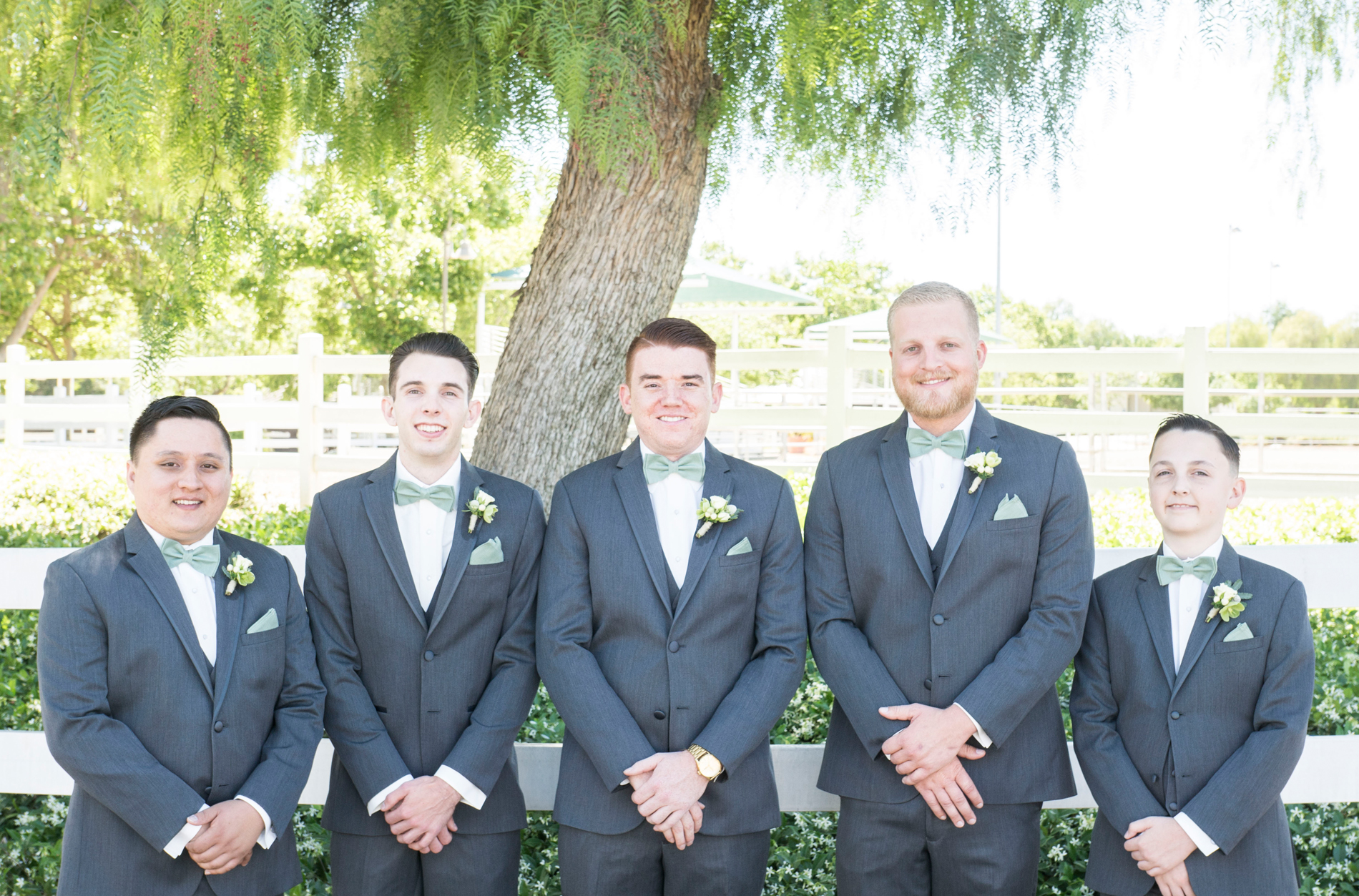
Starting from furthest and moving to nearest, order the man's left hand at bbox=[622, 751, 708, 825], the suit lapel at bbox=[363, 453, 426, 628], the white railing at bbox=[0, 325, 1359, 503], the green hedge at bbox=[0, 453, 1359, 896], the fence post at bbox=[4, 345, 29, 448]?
the fence post at bbox=[4, 345, 29, 448] → the white railing at bbox=[0, 325, 1359, 503] → the green hedge at bbox=[0, 453, 1359, 896] → the suit lapel at bbox=[363, 453, 426, 628] → the man's left hand at bbox=[622, 751, 708, 825]

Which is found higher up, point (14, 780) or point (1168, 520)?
point (1168, 520)

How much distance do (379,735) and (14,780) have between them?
4.62 feet

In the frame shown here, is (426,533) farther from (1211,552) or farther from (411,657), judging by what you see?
(1211,552)

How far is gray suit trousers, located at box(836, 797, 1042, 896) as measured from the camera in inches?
98.7

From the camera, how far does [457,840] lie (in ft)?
8.46

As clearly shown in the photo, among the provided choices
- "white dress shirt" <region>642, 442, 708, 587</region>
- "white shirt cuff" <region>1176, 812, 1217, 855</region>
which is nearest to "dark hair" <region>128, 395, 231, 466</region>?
"white dress shirt" <region>642, 442, 708, 587</region>

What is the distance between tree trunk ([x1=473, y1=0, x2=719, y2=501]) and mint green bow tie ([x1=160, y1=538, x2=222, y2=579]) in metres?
2.22

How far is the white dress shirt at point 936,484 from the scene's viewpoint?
270 centimetres

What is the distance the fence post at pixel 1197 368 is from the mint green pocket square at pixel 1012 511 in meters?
5.63

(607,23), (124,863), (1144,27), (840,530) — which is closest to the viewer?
(124,863)

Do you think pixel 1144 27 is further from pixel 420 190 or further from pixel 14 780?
pixel 14 780

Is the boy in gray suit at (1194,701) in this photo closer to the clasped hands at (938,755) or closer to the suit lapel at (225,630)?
the clasped hands at (938,755)

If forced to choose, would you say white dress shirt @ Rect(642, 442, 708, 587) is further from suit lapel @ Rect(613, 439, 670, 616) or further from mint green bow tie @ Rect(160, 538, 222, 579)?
mint green bow tie @ Rect(160, 538, 222, 579)

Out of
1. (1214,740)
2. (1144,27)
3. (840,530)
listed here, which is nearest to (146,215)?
(840,530)
